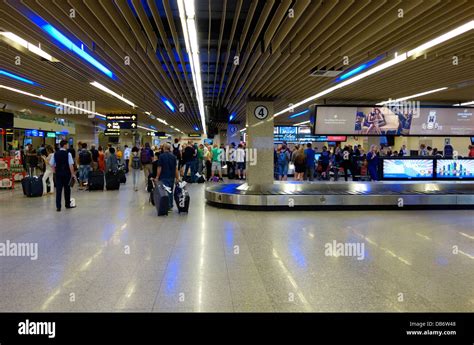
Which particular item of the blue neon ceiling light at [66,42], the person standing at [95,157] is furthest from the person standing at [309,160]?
the blue neon ceiling light at [66,42]

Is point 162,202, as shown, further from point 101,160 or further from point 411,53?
point 101,160

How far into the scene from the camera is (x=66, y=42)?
7402mm

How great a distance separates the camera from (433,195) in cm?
1070

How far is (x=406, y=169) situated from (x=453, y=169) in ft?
4.87

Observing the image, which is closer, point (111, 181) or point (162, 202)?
point (162, 202)

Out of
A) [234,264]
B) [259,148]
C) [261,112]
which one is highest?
[261,112]

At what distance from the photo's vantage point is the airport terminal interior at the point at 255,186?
4406mm

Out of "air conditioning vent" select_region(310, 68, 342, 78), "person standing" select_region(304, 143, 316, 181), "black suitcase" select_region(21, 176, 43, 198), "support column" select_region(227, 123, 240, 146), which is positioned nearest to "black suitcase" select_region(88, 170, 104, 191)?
"black suitcase" select_region(21, 176, 43, 198)

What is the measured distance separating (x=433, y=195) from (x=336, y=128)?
129 inches

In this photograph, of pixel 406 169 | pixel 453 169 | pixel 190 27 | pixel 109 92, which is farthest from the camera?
pixel 109 92

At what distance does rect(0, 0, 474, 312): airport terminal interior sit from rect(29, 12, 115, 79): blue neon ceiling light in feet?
0.16

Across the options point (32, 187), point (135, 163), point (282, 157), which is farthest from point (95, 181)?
point (282, 157)
